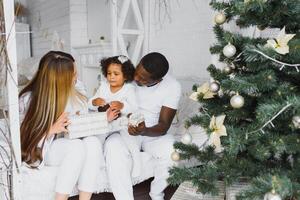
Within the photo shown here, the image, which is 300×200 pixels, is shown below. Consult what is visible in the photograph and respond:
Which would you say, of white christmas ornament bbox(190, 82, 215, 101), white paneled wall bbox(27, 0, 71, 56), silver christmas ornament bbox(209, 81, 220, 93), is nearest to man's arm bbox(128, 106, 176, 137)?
white christmas ornament bbox(190, 82, 215, 101)

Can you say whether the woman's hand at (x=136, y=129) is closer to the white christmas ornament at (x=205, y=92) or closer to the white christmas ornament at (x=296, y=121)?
the white christmas ornament at (x=205, y=92)

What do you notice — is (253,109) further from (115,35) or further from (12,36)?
(115,35)

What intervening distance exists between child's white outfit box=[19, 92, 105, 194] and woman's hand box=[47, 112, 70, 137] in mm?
67

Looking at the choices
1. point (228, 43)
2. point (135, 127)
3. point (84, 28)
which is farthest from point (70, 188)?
point (84, 28)

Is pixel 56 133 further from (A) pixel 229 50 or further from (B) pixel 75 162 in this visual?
(A) pixel 229 50

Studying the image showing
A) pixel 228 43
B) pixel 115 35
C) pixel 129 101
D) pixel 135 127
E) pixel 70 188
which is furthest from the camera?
pixel 115 35

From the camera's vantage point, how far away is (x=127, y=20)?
3.68 metres

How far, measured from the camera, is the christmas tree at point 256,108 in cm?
114

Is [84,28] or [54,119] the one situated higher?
[84,28]

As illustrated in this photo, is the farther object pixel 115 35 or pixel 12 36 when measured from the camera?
pixel 115 35

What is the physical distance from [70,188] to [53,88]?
20.8 inches

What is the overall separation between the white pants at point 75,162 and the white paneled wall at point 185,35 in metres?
1.45

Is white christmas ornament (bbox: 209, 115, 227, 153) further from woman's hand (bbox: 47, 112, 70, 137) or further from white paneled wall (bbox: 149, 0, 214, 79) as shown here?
white paneled wall (bbox: 149, 0, 214, 79)

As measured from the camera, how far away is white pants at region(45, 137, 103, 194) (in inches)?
69.5
